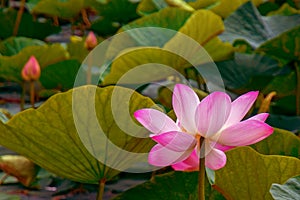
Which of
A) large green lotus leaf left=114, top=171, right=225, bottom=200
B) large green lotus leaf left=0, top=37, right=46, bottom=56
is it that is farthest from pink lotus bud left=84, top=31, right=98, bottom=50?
large green lotus leaf left=114, top=171, right=225, bottom=200

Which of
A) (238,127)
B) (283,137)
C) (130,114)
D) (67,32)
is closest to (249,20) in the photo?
(283,137)

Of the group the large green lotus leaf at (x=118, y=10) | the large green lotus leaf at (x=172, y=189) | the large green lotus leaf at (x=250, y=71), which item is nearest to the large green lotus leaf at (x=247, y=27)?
the large green lotus leaf at (x=250, y=71)

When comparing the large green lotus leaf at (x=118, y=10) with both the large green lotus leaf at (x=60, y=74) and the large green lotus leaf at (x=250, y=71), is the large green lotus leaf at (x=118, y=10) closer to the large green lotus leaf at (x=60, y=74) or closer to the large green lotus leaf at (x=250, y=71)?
the large green lotus leaf at (x=60, y=74)

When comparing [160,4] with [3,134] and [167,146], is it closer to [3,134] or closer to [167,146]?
[3,134]

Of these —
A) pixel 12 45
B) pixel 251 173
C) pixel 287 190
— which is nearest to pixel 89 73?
pixel 12 45

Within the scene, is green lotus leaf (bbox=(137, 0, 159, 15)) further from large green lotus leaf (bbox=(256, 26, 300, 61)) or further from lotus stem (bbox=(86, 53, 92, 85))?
large green lotus leaf (bbox=(256, 26, 300, 61))
